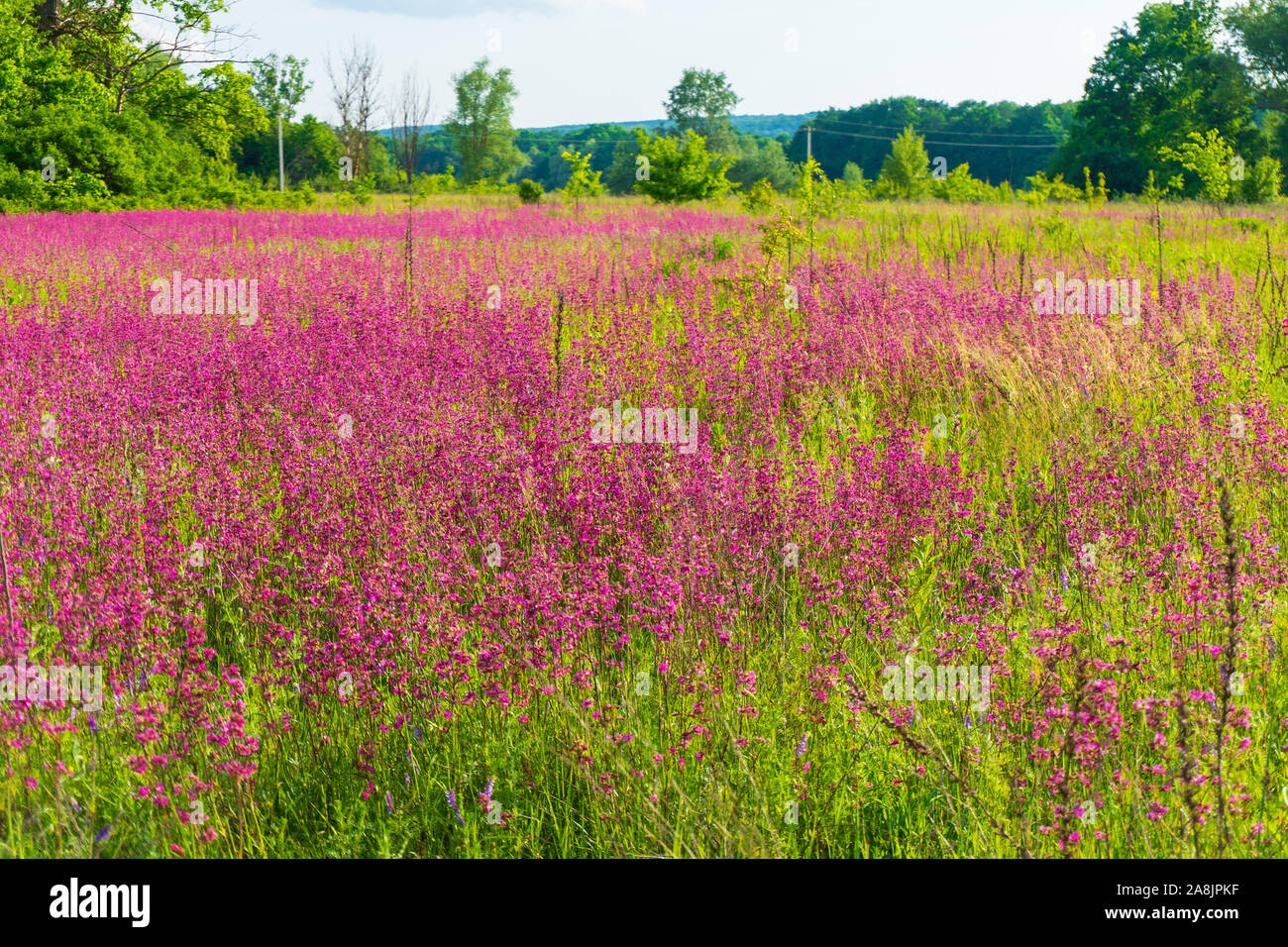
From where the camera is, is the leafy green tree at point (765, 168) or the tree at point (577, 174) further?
the leafy green tree at point (765, 168)

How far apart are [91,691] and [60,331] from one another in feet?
16.6

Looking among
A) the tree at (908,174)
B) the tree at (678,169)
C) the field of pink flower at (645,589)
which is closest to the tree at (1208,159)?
the tree at (678,169)

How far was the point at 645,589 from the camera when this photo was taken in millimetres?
2779

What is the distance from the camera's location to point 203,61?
26.4 metres

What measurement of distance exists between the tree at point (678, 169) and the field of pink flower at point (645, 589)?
59.9ft

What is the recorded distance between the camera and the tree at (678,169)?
23.5 m

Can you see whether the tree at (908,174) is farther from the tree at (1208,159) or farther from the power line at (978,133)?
the power line at (978,133)

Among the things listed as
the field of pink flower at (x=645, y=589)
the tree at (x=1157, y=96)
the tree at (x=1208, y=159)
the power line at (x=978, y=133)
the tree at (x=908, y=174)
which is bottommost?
the field of pink flower at (x=645, y=589)

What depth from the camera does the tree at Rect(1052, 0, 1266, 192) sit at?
4938 cm

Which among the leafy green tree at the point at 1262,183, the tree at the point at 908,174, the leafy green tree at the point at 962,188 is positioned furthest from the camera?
the tree at the point at 908,174
